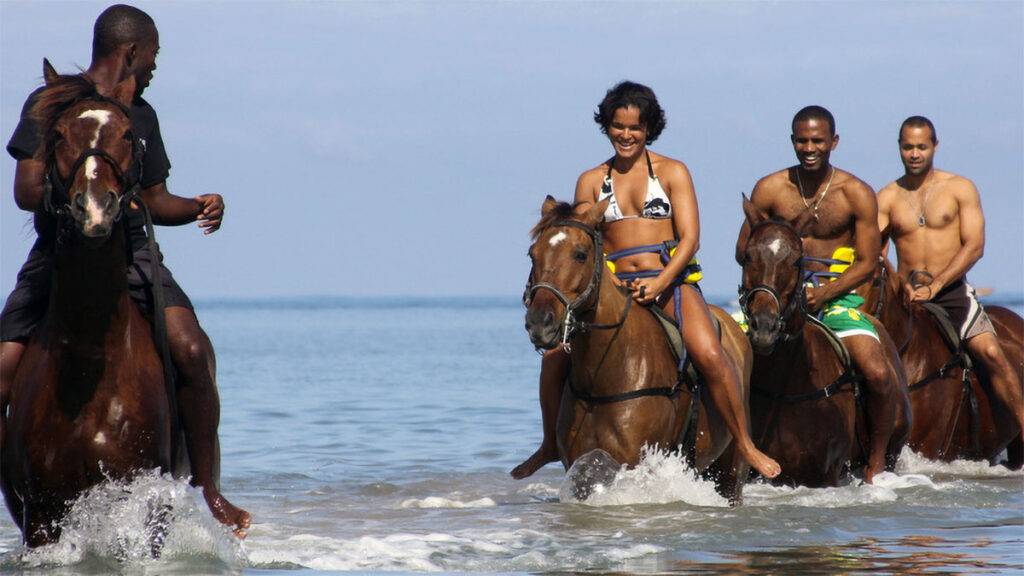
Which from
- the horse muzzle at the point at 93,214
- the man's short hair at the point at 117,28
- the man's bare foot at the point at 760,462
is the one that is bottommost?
the man's bare foot at the point at 760,462

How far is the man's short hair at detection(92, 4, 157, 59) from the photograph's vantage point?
22.6ft

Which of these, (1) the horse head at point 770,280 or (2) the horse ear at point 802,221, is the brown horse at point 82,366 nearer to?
(1) the horse head at point 770,280

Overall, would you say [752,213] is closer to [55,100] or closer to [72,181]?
[55,100]

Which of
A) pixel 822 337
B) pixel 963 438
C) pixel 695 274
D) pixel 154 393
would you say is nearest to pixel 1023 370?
pixel 963 438

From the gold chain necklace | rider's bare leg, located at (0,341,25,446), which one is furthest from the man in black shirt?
the gold chain necklace

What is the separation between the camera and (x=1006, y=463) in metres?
13.5

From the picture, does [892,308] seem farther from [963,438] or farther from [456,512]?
[456,512]

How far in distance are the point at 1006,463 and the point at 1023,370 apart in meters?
0.97

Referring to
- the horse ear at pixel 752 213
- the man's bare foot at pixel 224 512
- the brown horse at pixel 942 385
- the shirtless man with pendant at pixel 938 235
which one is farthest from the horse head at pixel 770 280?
the man's bare foot at pixel 224 512

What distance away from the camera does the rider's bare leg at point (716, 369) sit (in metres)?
9.02

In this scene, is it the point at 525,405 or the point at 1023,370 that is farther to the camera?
the point at 525,405

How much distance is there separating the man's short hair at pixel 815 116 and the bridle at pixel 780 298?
946 millimetres

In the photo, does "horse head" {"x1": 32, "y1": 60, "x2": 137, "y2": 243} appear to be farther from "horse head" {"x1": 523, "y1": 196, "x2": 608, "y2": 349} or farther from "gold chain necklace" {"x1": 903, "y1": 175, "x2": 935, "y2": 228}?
"gold chain necklace" {"x1": 903, "y1": 175, "x2": 935, "y2": 228}

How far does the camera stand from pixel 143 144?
668 centimetres
